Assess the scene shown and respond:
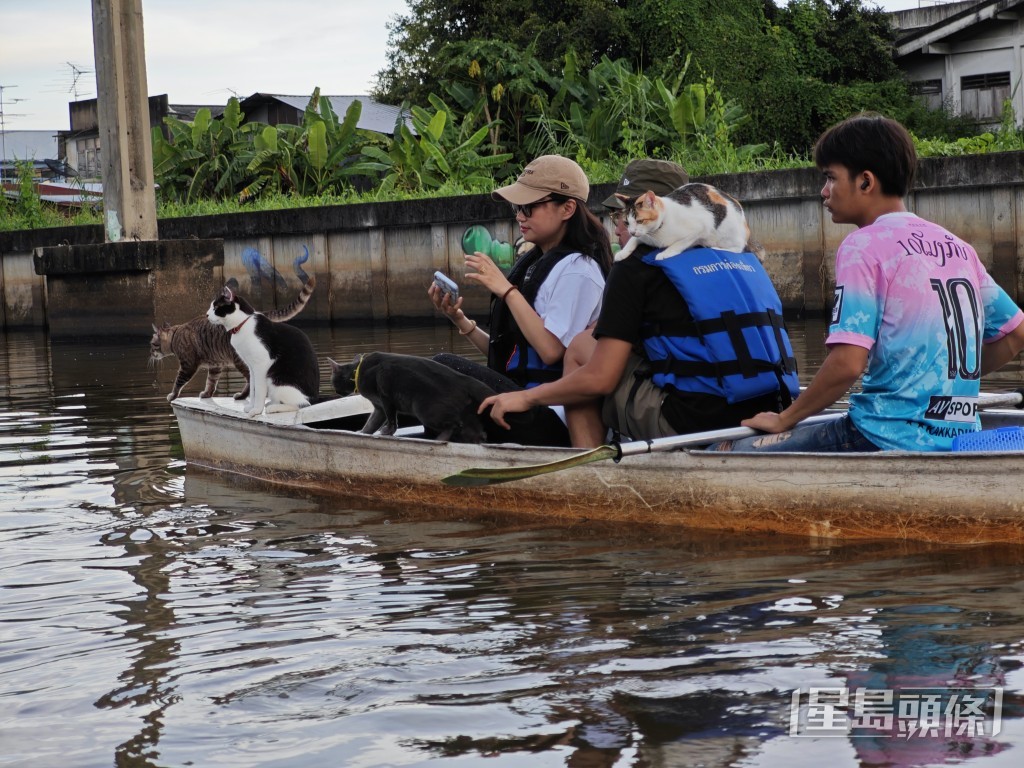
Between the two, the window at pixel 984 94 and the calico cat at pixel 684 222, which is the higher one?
the window at pixel 984 94

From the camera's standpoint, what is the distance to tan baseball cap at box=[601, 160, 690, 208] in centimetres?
531

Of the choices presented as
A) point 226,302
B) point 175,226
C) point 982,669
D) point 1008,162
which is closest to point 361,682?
point 982,669

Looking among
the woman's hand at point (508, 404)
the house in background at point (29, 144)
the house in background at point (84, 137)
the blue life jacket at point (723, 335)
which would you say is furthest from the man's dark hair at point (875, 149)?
the house in background at point (29, 144)

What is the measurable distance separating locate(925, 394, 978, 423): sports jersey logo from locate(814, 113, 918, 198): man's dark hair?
2.53 feet

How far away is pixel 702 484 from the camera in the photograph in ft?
16.9

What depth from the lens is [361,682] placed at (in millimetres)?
3529

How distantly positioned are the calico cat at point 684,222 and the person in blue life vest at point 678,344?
48 millimetres

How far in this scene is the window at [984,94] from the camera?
96.3ft

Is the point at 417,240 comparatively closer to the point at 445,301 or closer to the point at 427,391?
the point at 445,301

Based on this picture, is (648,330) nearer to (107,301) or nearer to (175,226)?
(107,301)

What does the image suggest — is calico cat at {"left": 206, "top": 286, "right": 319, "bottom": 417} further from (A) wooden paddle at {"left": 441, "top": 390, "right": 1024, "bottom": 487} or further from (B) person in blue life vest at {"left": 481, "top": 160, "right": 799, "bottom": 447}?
(B) person in blue life vest at {"left": 481, "top": 160, "right": 799, "bottom": 447}

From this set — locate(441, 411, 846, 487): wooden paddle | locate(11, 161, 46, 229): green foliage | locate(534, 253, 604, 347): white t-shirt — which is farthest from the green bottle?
locate(441, 411, 846, 487): wooden paddle

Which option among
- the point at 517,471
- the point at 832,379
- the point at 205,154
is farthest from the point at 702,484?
the point at 205,154

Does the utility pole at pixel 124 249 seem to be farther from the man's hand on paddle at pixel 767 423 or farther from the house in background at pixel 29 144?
the house in background at pixel 29 144
